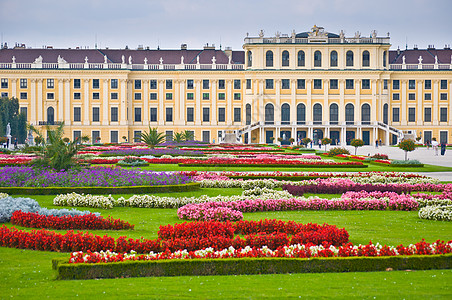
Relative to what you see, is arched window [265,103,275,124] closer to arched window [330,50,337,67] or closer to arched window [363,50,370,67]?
arched window [330,50,337,67]

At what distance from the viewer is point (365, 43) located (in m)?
78.6

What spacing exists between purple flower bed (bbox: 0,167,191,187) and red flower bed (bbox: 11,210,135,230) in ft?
19.5

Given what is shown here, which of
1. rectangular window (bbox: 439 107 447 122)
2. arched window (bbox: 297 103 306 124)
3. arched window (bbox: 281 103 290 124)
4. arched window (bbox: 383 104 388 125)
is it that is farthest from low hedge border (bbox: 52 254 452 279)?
rectangular window (bbox: 439 107 447 122)

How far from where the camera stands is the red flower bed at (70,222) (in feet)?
36.2

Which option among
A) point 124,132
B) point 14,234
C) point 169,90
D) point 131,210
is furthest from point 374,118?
point 14,234

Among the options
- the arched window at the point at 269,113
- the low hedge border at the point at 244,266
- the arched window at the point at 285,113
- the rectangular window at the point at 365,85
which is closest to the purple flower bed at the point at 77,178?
the low hedge border at the point at 244,266

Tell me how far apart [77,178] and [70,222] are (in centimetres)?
679

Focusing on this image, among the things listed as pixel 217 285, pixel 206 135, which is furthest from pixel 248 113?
pixel 217 285

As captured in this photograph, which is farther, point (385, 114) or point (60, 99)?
point (385, 114)

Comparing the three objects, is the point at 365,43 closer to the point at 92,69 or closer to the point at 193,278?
the point at 92,69

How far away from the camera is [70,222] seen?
11.1m

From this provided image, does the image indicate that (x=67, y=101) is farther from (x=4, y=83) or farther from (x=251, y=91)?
(x=251, y=91)

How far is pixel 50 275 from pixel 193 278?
1868 millimetres

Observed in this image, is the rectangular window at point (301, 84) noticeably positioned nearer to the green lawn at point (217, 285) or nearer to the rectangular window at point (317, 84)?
the rectangular window at point (317, 84)
